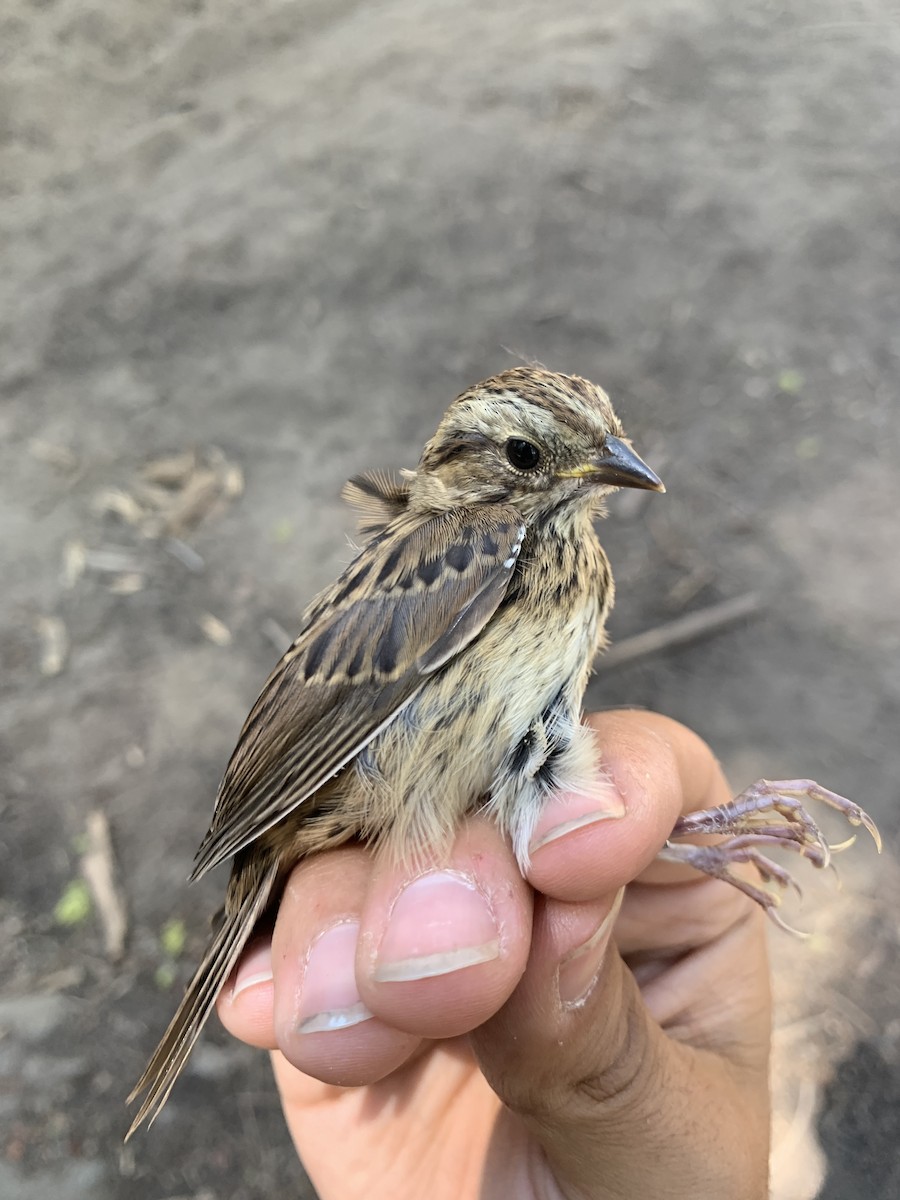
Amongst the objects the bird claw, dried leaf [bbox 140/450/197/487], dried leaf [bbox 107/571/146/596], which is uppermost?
the bird claw

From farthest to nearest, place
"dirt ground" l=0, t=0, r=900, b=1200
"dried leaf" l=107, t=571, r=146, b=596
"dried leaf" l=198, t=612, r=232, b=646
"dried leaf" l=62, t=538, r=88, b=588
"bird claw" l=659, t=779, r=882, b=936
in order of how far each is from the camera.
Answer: "dried leaf" l=62, t=538, r=88, b=588
"dried leaf" l=107, t=571, r=146, b=596
"dried leaf" l=198, t=612, r=232, b=646
"dirt ground" l=0, t=0, r=900, b=1200
"bird claw" l=659, t=779, r=882, b=936

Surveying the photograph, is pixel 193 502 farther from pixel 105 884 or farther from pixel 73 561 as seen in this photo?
pixel 105 884

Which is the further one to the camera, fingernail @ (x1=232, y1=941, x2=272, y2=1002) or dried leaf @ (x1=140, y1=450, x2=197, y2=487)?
dried leaf @ (x1=140, y1=450, x2=197, y2=487)

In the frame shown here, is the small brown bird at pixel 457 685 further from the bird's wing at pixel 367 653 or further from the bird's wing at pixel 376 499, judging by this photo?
the bird's wing at pixel 376 499

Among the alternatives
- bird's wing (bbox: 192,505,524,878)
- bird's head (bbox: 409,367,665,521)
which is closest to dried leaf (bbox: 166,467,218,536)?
bird's wing (bbox: 192,505,524,878)

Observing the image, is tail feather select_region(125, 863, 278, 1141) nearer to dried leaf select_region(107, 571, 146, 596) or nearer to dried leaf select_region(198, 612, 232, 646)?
dried leaf select_region(198, 612, 232, 646)

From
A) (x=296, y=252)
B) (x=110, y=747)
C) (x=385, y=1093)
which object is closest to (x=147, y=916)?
(x=110, y=747)

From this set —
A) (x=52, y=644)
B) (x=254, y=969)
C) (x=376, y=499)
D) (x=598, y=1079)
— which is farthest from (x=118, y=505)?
(x=598, y=1079)

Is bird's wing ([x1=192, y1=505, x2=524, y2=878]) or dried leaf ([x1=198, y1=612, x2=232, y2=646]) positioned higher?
bird's wing ([x1=192, y1=505, x2=524, y2=878])

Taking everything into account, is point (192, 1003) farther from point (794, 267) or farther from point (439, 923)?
point (794, 267)
